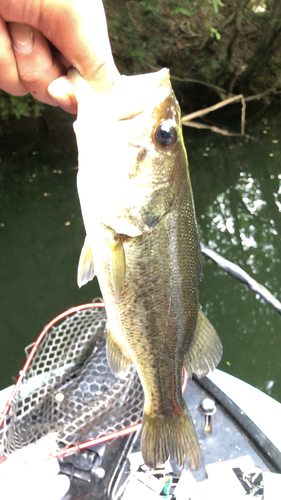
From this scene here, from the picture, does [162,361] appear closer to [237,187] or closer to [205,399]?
[205,399]

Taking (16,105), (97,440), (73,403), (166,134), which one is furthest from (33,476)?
(16,105)

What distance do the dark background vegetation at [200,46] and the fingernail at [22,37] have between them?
7066 millimetres

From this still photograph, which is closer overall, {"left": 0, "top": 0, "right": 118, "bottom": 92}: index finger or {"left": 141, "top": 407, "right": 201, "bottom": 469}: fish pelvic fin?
{"left": 0, "top": 0, "right": 118, "bottom": 92}: index finger

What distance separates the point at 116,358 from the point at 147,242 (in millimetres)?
598

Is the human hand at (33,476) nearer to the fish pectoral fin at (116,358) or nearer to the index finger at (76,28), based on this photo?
the fish pectoral fin at (116,358)

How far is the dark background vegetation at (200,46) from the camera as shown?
8.30 m

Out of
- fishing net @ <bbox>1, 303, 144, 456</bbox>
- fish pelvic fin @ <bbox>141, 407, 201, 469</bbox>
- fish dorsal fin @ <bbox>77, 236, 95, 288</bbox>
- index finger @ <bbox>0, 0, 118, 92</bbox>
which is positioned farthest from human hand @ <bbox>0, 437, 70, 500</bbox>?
index finger @ <bbox>0, 0, 118, 92</bbox>

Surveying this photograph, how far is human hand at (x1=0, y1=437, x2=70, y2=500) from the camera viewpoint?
5.13 feet

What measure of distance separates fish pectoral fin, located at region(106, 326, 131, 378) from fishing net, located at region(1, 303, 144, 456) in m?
0.53

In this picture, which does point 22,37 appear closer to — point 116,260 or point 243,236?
point 116,260

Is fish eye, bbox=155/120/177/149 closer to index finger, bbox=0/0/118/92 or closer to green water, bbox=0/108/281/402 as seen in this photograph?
index finger, bbox=0/0/118/92

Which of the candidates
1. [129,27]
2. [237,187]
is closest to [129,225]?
[237,187]

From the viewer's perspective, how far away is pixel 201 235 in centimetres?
565

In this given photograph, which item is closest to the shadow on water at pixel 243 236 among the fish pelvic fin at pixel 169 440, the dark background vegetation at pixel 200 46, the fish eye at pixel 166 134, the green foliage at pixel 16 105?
the dark background vegetation at pixel 200 46
